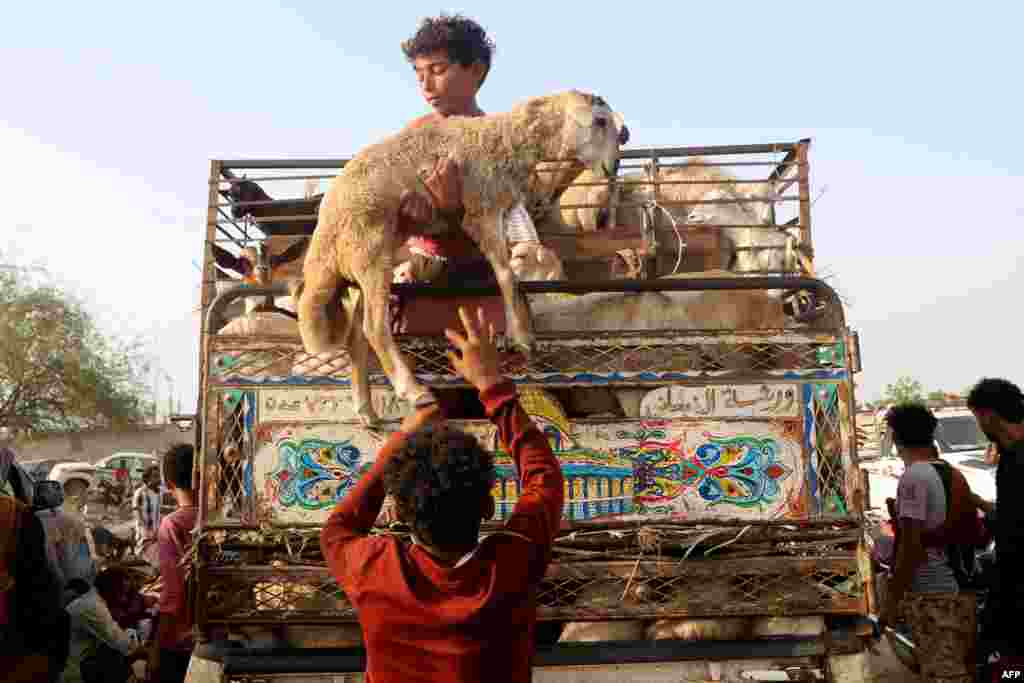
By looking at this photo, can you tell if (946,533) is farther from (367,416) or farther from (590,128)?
(367,416)

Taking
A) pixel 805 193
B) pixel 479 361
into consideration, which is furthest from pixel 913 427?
pixel 479 361

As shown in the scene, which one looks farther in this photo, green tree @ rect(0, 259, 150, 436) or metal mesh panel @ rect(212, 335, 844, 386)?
green tree @ rect(0, 259, 150, 436)

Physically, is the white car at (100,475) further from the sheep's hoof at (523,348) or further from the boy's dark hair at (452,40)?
the sheep's hoof at (523,348)

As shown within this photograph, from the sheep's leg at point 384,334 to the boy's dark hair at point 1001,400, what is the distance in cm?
225

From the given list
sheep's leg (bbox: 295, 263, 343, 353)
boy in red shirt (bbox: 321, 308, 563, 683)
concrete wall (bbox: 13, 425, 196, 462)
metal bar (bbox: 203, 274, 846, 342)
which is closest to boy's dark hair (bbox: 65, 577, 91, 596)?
metal bar (bbox: 203, 274, 846, 342)

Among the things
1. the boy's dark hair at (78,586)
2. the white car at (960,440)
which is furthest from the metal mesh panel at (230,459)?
the white car at (960,440)

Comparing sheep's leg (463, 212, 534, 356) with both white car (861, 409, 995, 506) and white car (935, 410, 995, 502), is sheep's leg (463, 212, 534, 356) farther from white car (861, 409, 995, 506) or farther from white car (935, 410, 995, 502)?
white car (935, 410, 995, 502)

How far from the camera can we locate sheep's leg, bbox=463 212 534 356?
10.8ft

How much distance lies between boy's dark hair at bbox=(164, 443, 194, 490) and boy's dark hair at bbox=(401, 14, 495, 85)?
2.34 metres

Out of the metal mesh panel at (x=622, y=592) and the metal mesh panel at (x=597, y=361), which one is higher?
the metal mesh panel at (x=597, y=361)

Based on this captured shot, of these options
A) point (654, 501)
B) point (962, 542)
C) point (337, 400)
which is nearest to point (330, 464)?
point (337, 400)

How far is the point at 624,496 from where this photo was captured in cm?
328

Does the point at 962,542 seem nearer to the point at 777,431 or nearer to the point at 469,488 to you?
the point at 777,431

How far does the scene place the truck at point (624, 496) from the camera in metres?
3.16
